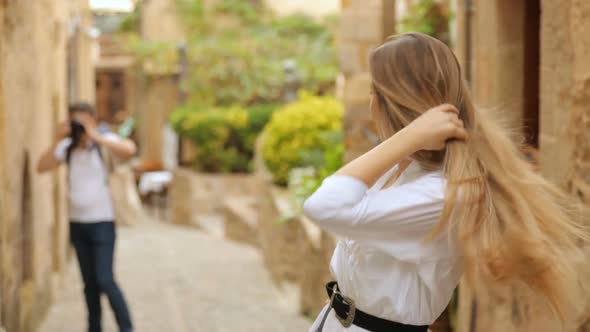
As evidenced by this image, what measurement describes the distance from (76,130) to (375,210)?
435 cm

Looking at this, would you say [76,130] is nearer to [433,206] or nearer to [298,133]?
[433,206]

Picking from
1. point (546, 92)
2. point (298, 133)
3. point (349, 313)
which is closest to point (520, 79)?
point (546, 92)

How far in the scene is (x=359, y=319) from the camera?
2326 mm

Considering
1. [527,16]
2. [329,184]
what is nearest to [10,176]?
[527,16]

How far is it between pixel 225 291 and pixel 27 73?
437 cm

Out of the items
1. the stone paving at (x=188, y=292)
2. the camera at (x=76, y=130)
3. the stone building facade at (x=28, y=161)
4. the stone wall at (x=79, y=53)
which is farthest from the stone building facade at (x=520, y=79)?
the stone wall at (x=79, y=53)

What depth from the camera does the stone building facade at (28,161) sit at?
564 centimetres

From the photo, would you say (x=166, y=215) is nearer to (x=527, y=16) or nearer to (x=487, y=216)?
(x=527, y=16)

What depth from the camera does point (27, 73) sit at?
22.6 feet

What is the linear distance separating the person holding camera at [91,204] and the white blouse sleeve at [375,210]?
4042mm

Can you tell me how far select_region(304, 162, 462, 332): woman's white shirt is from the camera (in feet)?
7.16

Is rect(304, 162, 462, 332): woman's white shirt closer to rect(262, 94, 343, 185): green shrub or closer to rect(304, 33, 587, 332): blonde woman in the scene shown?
rect(304, 33, 587, 332): blonde woman

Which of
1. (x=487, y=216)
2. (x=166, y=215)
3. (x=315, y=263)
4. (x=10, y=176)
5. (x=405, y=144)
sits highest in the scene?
(x=405, y=144)

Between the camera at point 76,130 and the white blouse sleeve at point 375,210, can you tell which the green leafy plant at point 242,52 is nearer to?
Answer: the camera at point 76,130
